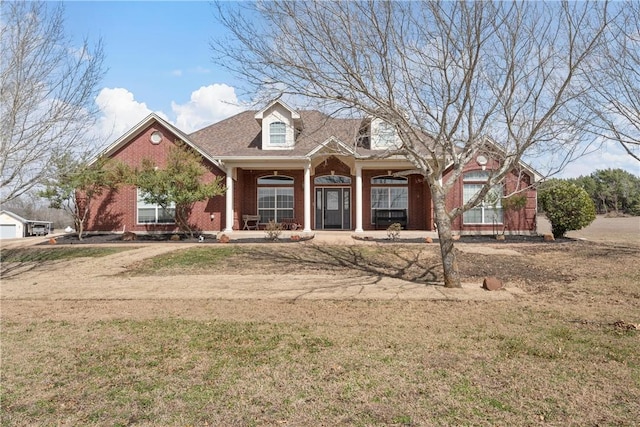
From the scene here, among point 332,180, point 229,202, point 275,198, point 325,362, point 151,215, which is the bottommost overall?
point 325,362

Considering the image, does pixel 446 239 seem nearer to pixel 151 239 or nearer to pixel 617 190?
pixel 151 239

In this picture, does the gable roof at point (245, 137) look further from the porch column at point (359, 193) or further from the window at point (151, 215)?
the window at point (151, 215)

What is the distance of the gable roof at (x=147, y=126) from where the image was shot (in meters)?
18.8

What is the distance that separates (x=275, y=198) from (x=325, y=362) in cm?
1651

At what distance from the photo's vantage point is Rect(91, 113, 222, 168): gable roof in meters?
18.8

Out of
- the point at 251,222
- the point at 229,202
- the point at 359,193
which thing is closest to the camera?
the point at 359,193

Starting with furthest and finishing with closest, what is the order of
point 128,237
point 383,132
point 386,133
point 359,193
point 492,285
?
1. point 359,193
2. point 128,237
3. point 383,132
4. point 386,133
5. point 492,285

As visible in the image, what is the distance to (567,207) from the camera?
1744 cm

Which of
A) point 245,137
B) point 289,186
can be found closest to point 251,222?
point 289,186

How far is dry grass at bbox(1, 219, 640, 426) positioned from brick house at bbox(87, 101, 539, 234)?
11349 millimetres

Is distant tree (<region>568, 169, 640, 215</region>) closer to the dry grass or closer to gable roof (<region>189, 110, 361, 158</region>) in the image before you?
gable roof (<region>189, 110, 361, 158</region>)

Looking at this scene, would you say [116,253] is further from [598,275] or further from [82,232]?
[598,275]

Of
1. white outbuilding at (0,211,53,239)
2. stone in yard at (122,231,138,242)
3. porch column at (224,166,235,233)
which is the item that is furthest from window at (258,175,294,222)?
white outbuilding at (0,211,53,239)

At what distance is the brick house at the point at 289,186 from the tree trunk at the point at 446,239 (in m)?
8.61
